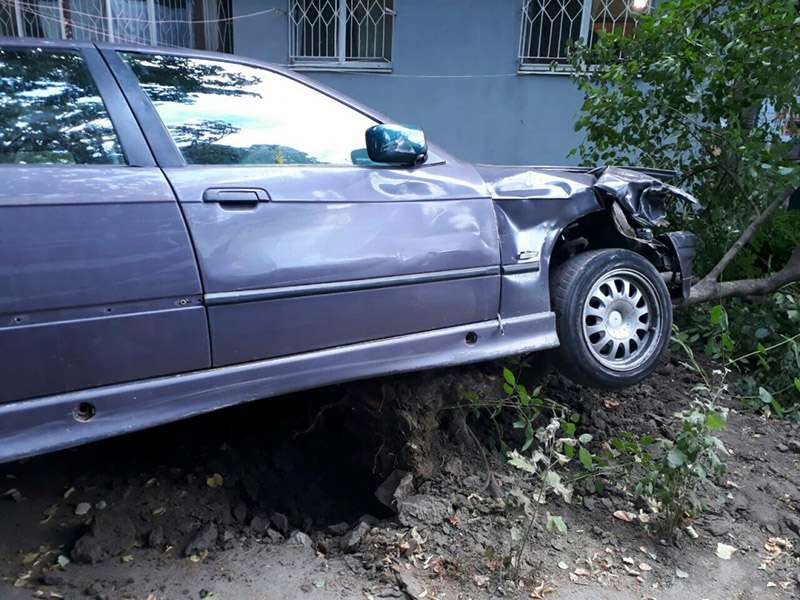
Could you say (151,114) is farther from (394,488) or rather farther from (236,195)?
(394,488)

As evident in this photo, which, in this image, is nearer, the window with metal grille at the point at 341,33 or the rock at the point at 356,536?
the rock at the point at 356,536

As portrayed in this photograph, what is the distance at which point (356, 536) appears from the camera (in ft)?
9.06

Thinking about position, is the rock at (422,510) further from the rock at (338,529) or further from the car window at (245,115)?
the car window at (245,115)

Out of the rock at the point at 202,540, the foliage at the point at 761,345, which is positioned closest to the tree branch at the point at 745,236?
the foliage at the point at 761,345

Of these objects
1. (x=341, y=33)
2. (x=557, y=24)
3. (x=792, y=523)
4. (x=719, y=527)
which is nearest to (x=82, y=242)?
(x=719, y=527)

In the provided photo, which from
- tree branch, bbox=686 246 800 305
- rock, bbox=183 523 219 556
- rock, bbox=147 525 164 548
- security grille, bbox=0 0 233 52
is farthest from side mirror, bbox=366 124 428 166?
security grille, bbox=0 0 233 52

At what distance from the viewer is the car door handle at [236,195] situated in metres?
2.29

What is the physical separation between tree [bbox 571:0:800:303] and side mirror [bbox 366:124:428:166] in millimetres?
2344

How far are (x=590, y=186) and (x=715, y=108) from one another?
183 cm

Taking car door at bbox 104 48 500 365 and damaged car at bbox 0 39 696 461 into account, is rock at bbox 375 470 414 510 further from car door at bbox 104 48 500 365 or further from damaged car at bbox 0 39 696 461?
car door at bbox 104 48 500 365

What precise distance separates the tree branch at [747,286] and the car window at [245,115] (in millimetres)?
2557

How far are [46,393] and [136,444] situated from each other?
4.91ft

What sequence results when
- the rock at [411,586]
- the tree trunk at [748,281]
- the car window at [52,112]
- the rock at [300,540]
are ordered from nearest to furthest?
the car window at [52,112]
the rock at [411,586]
the rock at [300,540]
the tree trunk at [748,281]

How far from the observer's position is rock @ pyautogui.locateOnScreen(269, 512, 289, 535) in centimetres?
300
